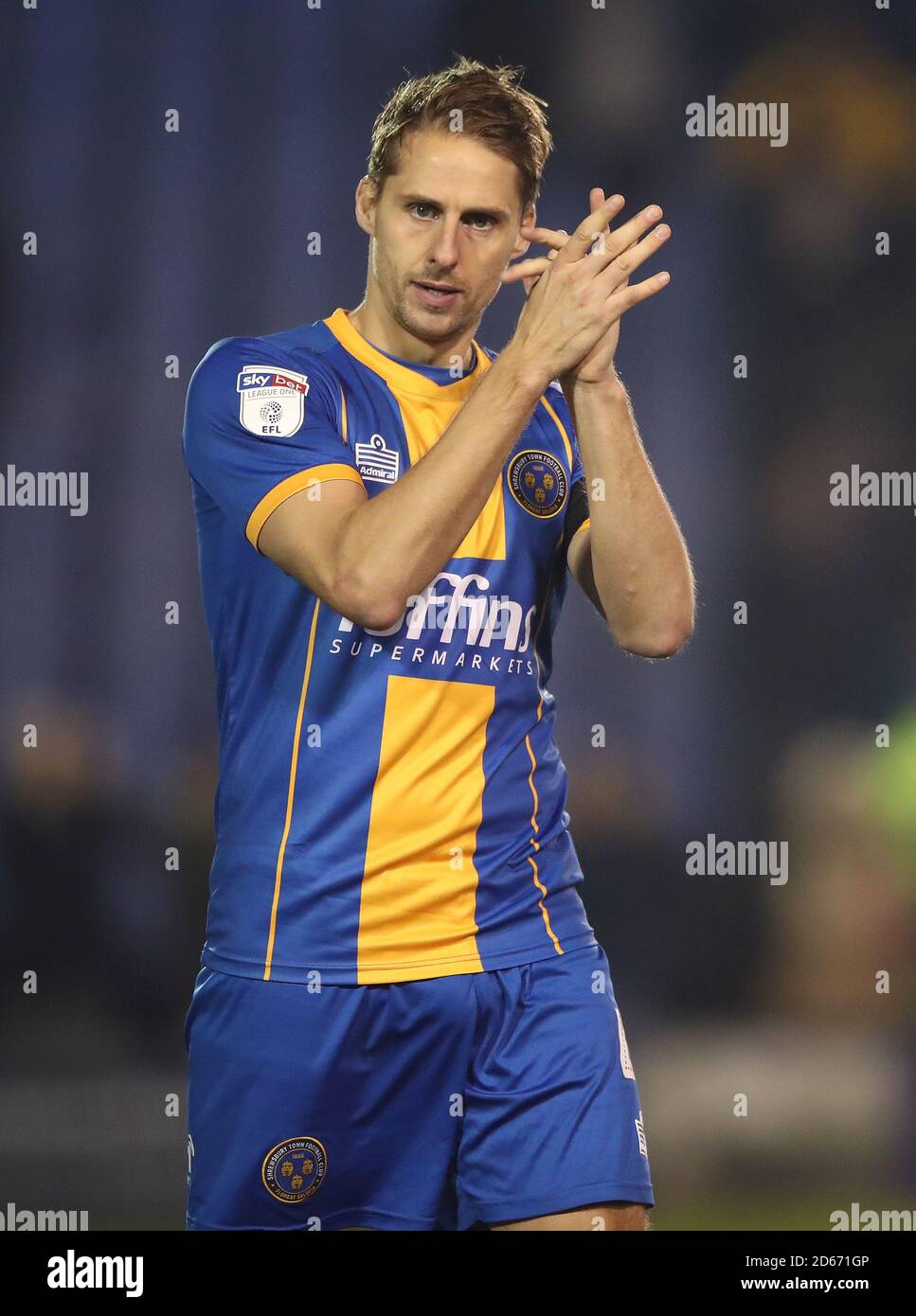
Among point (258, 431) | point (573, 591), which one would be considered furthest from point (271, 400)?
point (573, 591)

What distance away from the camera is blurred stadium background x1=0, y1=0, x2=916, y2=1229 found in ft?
10.5

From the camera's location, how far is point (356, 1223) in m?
1.94

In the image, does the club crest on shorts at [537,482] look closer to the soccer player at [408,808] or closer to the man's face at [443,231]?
the soccer player at [408,808]

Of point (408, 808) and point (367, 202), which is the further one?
point (367, 202)

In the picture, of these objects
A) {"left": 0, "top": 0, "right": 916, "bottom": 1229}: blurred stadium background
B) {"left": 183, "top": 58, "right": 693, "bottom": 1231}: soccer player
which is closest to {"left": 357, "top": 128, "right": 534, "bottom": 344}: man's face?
{"left": 183, "top": 58, "right": 693, "bottom": 1231}: soccer player

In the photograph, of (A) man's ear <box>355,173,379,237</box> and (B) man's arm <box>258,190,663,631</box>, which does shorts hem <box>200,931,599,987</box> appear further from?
(A) man's ear <box>355,173,379,237</box>

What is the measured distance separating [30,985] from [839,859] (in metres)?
1.78

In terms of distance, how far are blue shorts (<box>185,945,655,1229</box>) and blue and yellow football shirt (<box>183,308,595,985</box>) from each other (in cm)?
5

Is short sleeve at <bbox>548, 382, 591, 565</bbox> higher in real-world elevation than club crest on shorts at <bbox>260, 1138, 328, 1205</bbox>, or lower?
higher

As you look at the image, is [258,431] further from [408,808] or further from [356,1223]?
[356,1223]

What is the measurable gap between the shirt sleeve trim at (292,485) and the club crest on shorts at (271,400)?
0.07m

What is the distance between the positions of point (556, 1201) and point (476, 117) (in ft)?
4.68
